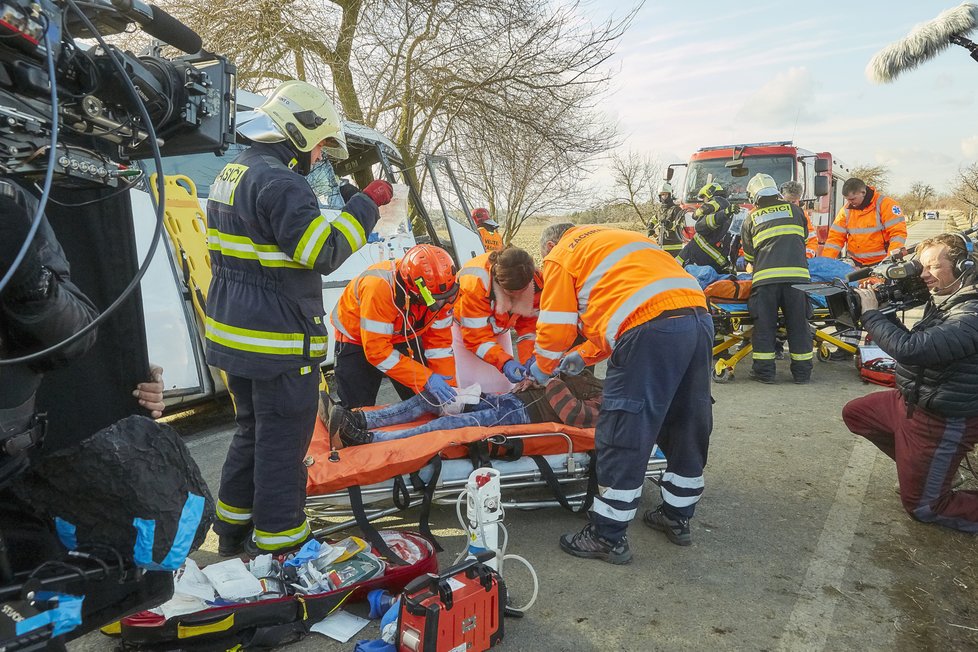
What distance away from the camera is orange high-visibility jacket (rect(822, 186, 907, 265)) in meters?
7.21

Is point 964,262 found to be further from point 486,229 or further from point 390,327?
point 486,229

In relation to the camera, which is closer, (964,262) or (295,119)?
(295,119)

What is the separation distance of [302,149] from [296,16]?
7879 millimetres

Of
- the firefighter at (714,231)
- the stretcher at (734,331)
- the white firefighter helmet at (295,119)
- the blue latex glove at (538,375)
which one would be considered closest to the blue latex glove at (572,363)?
Answer: the blue latex glove at (538,375)

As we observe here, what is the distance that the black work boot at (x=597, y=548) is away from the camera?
9.52ft

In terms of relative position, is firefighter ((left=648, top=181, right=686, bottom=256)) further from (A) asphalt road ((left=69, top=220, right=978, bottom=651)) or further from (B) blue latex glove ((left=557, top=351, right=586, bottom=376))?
(B) blue latex glove ((left=557, top=351, right=586, bottom=376))

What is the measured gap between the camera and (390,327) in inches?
148

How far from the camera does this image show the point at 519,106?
11.2m

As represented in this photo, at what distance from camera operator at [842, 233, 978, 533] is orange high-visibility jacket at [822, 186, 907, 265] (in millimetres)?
4500

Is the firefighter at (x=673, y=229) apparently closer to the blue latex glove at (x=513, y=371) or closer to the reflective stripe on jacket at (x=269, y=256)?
the blue latex glove at (x=513, y=371)

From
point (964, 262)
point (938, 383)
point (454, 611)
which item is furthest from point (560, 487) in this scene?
point (964, 262)

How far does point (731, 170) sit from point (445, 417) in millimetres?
8192

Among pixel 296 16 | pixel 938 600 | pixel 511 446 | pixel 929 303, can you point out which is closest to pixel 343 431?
pixel 511 446

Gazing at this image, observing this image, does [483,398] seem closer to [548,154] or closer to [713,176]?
[713,176]
